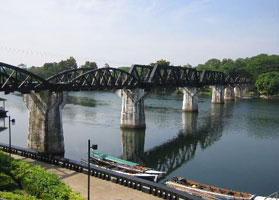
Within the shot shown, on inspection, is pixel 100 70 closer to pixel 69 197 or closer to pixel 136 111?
pixel 136 111

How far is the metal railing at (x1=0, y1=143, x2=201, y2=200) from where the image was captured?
23.8m

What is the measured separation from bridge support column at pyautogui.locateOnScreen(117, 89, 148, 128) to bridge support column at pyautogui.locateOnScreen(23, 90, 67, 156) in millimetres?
24471

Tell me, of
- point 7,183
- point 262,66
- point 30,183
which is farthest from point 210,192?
point 262,66

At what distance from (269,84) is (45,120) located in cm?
13136

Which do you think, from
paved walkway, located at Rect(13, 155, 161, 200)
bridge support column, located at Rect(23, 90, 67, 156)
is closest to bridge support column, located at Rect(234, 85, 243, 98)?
bridge support column, located at Rect(23, 90, 67, 156)

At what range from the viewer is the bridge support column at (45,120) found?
42.9m

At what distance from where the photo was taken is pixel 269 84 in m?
149

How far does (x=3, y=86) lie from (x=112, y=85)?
25675 millimetres

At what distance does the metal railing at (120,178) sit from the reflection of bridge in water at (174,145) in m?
16.2

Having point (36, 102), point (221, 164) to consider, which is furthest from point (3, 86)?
point (221, 164)

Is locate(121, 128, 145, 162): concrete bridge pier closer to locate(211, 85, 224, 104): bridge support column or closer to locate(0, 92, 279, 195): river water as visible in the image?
locate(0, 92, 279, 195): river water

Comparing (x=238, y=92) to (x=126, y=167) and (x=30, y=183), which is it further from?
(x=30, y=183)

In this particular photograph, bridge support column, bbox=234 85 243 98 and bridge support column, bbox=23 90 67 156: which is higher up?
bridge support column, bbox=234 85 243 98

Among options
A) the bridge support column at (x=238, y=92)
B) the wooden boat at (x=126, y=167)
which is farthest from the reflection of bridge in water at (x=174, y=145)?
the bridge support column at (x=238, y=92)
